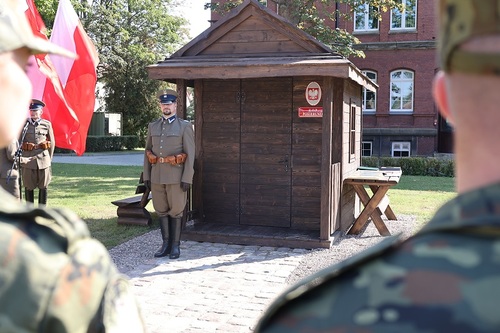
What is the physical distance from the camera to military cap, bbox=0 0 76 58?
1388 mm

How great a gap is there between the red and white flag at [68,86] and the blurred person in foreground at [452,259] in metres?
10.2

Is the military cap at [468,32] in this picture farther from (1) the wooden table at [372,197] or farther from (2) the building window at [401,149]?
(2) the building window at [401,149]

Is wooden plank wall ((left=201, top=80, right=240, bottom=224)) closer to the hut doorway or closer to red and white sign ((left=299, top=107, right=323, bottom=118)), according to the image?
the hut doorway

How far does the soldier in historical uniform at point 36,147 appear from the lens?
10.3 metres

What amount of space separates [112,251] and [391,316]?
799 cm

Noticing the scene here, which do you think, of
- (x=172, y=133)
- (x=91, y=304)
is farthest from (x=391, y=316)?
(x=172, y=133)

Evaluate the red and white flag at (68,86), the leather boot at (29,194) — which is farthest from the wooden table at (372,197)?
the leather boot at (29,194)

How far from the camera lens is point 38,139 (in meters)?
10.4

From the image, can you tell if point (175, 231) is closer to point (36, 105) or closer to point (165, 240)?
point (165, 240)

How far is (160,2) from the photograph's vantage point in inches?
1515

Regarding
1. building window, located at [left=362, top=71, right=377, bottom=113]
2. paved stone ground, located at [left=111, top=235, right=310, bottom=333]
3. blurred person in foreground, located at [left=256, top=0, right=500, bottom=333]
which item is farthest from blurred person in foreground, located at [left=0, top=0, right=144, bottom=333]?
building window, located at [left=362, top=71, right=377, bottom=113]

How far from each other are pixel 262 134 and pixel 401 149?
18662 mm

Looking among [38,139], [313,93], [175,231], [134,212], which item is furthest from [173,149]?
[38,139]

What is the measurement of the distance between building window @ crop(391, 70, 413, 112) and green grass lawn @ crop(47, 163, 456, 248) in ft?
22.6
